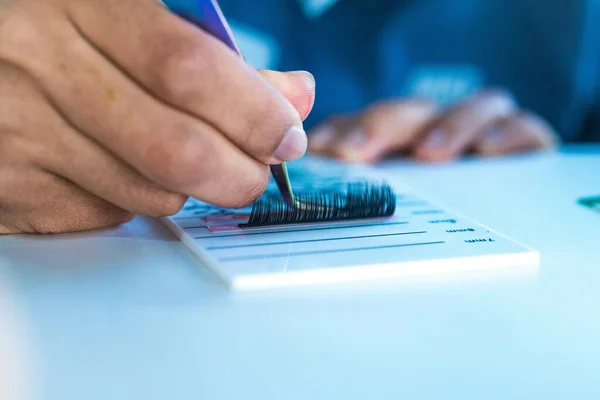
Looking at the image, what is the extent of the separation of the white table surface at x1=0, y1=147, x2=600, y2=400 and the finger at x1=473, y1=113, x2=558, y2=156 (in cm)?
61

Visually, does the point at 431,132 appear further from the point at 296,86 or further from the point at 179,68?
the point at 179,68

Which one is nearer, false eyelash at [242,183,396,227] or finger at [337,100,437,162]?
false eyelash at [242,183,396,227]

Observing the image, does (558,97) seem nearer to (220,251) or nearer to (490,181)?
(490,181)

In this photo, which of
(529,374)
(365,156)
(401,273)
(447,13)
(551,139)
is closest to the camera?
(529,374)

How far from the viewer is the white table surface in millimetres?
318

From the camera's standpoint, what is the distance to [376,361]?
34 cm

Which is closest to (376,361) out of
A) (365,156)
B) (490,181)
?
(490,181)

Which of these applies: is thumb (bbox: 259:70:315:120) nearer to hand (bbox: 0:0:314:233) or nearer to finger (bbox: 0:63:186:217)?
hand (bbox: 0:0:314:233)

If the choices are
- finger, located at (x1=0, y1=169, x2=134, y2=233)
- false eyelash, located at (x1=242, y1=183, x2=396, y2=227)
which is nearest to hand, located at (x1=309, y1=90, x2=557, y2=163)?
false eyelash, located at (x1=242, y1=183, x2=396, y2=227)

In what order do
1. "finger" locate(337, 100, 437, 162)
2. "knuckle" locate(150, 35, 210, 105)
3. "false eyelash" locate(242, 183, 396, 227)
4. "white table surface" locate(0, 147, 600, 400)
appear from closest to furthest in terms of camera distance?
"white table surface" locate(0, 147, 600, 400) < "knuckle" locate(150, 35, 210, 105) < "false eyelash" locate(242, 183, 396, 227) < "finger" locate(337, 100, 437, 162)

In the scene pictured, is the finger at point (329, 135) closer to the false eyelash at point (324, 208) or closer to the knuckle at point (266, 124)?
the false eyelash at point (324, 208)

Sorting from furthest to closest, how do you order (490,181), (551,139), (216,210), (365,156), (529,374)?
(551,139) < (365,156) < (490,181) < (216,210) < (529,374)

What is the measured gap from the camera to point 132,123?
1.47 feet

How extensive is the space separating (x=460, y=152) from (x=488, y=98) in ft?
0.52
